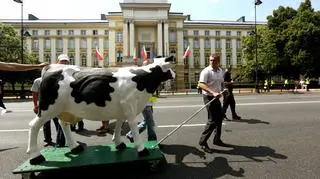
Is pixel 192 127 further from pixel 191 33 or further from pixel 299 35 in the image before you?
pixel 191 33

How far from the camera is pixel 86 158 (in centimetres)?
631

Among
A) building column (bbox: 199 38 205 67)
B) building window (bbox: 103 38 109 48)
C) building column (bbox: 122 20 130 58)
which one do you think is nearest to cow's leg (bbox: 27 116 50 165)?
building column (bbox: 122 20 130 58)

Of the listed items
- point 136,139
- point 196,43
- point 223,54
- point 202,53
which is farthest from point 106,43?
point 136,139

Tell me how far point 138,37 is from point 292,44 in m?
41.8

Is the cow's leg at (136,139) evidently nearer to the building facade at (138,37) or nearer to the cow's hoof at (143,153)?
the cow's hoof at (143,153)

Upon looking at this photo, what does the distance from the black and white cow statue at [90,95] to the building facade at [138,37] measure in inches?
2941

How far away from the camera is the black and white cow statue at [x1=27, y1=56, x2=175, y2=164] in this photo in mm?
6082

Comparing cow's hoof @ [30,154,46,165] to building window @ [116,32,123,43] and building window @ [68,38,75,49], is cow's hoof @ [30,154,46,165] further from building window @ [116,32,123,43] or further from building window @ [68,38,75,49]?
building window @ [68,38,75,49]

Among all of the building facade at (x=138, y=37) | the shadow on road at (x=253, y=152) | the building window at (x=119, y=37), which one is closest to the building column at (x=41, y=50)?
the building facade at (x=138, y=37)

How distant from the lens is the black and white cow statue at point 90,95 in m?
6.08

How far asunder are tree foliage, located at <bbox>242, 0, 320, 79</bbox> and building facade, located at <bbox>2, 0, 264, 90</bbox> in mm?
29867

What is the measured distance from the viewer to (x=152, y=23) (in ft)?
273

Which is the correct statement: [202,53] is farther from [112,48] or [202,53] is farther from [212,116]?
[212,116]

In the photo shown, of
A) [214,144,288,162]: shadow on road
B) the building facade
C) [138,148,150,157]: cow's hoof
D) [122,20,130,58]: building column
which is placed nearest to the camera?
[138,148,150,157]: cow's hoof
